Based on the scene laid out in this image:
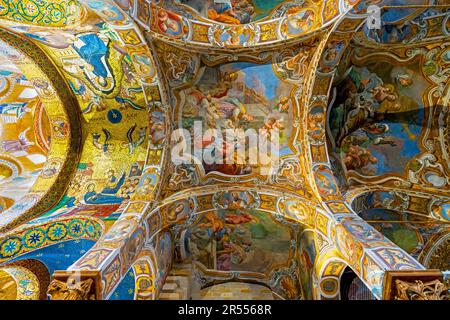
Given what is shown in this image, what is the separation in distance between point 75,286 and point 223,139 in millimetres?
5778

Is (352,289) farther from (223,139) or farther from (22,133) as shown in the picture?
(22,133)

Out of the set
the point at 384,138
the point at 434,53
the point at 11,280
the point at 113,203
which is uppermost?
the point at 434,53

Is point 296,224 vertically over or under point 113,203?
under

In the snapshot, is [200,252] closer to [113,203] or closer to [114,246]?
[113,203]

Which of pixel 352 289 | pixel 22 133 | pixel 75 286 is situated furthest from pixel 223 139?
pixel 22 133

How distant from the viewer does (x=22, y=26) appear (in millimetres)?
7664

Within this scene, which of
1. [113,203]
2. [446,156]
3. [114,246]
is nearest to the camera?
[114,246]

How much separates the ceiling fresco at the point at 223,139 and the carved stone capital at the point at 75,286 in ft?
7.14

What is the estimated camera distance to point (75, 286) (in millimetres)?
5012

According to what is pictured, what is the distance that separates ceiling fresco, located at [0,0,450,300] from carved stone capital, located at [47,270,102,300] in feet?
7.14

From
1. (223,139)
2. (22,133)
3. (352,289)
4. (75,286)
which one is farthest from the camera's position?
(22,133)

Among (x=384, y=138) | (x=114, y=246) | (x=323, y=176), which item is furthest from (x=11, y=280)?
(x=384, y=138)

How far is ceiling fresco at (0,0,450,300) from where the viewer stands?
8.09 m
